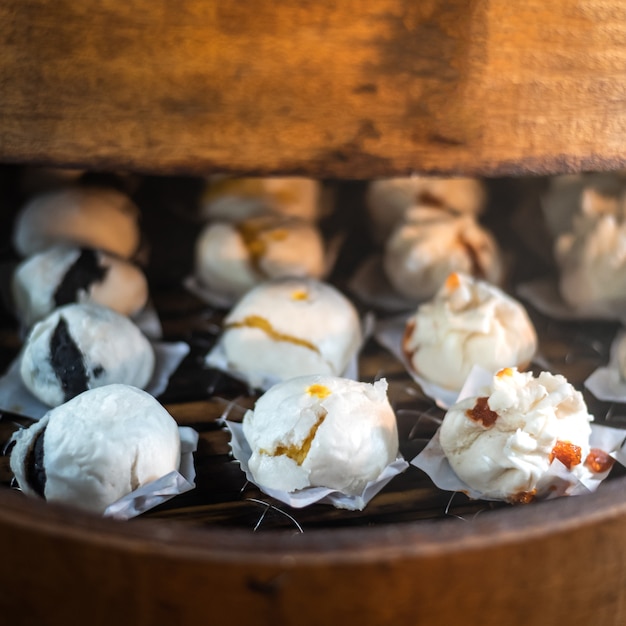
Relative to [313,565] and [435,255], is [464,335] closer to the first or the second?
[435,255]

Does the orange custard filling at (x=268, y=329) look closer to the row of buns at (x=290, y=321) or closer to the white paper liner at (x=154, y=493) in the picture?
the row of buns at (x=290, y=321)

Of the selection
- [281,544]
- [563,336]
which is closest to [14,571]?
[281,544]

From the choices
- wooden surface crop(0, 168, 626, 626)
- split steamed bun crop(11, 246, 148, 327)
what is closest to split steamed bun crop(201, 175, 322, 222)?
split steamed bun crop(11, 246, 148, 327)

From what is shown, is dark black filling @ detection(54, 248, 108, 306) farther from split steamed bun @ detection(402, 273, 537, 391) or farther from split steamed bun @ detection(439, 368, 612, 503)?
split steamed bun @ detection(439, 368, 612, 503)

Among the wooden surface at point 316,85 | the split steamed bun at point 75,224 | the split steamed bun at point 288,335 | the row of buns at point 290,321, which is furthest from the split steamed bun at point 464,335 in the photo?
the split steamed bun at point 75,224

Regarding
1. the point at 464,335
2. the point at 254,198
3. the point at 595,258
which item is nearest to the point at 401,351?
the point at 464,335

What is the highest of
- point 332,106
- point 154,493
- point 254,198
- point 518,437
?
point 332,106

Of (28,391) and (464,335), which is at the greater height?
(464,335)
